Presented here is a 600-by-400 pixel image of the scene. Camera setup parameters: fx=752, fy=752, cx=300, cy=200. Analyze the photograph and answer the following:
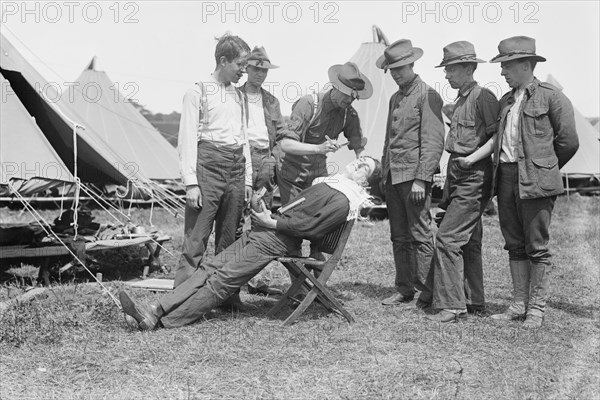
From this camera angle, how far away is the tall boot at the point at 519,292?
5.01 m

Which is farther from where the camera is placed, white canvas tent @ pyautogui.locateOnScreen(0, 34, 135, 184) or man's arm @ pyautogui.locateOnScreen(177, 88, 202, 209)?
white canvas tent @ pyautogui.locateOnScreen(0, 34, 135, 184)

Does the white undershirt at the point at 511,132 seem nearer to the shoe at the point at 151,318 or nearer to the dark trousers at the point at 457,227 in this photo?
the dark trousers at the point at 457,227

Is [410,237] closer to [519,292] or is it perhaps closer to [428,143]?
[428,143]

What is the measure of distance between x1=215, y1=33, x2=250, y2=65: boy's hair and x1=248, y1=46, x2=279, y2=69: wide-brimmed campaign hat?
42.1 inches

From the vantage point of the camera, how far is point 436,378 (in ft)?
12.4

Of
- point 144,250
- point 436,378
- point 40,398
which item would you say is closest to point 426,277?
point 436,378

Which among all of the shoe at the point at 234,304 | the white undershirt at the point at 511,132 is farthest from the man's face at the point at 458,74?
the shoe at the point at 234,304

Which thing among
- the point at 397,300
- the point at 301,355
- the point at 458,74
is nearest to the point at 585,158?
the point at 397,300

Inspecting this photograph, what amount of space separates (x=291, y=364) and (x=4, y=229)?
14.1ft

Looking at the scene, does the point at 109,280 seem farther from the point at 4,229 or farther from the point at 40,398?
the point at 40,398

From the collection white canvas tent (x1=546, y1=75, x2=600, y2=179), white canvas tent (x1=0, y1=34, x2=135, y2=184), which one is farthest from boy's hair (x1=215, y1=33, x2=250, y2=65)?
white canvas tent (x1=546, y1=75, x2=600, y2=179)

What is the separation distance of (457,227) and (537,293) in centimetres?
66

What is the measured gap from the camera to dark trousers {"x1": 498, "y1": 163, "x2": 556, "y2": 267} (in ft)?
15.6

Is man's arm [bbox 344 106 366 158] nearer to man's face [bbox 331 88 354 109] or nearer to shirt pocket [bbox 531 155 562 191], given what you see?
man's face [bbox 331 88 354 109]
